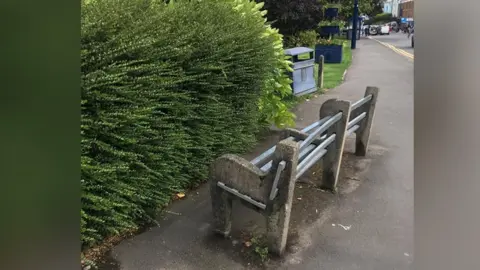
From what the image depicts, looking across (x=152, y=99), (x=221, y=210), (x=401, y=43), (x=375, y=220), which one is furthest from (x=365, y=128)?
(x=401, y=43)

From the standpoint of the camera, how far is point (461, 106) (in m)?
1.14

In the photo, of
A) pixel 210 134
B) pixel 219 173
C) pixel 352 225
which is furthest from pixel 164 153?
pixel 352 225

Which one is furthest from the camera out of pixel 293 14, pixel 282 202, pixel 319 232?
pixel 293 14

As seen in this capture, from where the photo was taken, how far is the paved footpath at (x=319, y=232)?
345 cm

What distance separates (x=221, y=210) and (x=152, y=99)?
41.0 inches

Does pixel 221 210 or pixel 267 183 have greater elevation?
pixel 267 183

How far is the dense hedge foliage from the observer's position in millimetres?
3176

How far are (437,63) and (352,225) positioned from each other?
10.3ft

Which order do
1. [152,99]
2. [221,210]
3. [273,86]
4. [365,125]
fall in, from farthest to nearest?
1. [273,86]
2. [365,125]
3. [221,210]
4. [152,99]

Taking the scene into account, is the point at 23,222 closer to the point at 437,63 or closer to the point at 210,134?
the point at 437,63

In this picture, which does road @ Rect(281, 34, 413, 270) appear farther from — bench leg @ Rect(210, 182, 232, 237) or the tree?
the tree

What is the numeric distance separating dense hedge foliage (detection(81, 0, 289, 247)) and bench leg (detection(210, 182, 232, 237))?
0.51m

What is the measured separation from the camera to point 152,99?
12.0 ft

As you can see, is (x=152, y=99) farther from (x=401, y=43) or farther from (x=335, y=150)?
(x=401, y=43)
